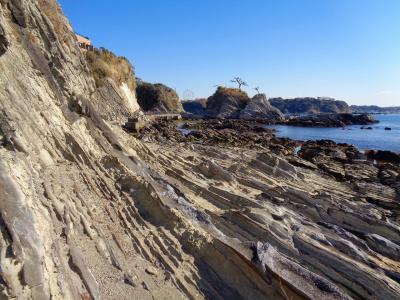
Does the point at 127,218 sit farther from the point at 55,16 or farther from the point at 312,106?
the point at 312,106

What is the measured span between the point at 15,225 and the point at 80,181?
4.17 meters

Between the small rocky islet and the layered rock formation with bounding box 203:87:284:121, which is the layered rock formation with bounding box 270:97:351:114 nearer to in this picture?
the layered rock formation with bounding box 203:87:284:121

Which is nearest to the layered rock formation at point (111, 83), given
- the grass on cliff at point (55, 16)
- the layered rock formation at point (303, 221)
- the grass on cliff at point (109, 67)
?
the grass on cliff at point (109, 67)

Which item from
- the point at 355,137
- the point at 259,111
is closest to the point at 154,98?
the point at 259,111

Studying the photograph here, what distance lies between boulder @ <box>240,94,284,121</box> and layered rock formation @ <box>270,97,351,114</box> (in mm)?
81731

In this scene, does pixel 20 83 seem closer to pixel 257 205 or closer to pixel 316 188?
pixel 257 205

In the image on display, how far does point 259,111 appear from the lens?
96.2 meters

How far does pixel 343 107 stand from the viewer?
18025cm

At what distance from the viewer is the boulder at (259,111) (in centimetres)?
9406

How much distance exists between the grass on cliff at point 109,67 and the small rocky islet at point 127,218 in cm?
3480

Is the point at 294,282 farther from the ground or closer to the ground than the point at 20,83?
closer to the ground

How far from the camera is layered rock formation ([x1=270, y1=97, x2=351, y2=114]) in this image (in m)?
177

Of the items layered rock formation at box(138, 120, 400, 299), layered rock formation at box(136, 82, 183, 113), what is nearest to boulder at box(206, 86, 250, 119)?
layered rock formation at box(136, 82, 183, 113)

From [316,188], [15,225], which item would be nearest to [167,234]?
[15,225]
